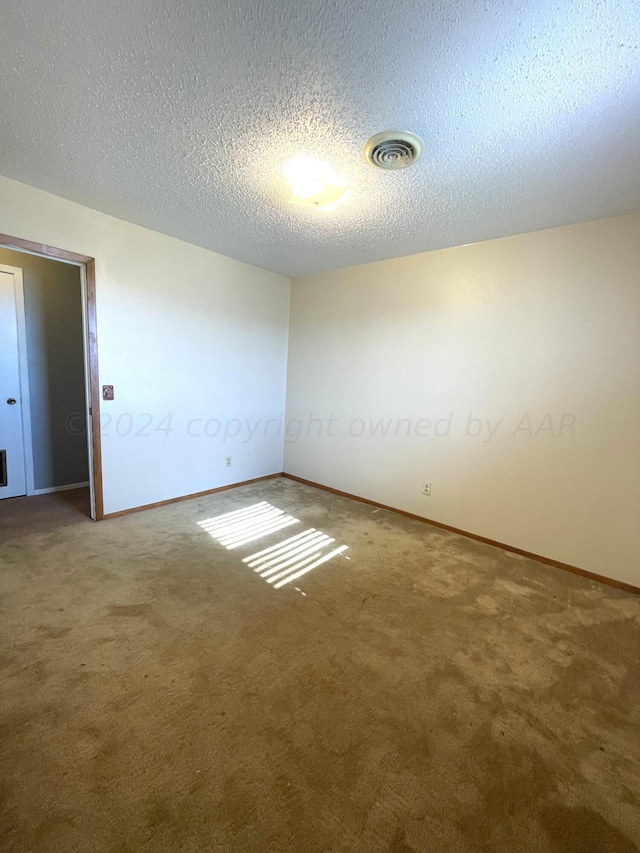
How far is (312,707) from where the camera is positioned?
4.75ft

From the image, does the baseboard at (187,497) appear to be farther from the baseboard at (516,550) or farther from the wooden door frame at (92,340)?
the baseboard at (516,550)

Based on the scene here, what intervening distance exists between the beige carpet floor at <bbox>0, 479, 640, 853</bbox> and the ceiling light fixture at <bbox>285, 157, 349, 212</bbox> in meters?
2.45

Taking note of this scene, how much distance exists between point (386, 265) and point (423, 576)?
9.26 ft

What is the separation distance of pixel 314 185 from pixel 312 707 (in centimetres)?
266

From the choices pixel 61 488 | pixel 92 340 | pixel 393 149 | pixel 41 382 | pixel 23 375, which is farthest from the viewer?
pixel 61 488

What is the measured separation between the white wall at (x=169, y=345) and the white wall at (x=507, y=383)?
869 millimetres

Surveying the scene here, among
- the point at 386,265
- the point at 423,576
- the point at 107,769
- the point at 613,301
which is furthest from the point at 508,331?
the point at 107,769

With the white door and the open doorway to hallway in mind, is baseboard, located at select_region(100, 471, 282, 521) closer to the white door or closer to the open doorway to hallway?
the open doorway to hallway

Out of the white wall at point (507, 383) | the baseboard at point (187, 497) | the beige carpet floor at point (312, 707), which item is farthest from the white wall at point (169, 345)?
the beige carpet floor at point (312, 707)

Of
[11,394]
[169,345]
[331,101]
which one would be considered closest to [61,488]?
[11,394]

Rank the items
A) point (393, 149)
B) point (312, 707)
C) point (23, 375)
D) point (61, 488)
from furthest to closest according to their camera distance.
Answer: point (61, 488)
point (23, 375)
point (393, 149)
point (312, 707)

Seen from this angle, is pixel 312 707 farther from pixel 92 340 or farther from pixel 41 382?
pixel 41 382

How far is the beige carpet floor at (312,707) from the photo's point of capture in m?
1.07

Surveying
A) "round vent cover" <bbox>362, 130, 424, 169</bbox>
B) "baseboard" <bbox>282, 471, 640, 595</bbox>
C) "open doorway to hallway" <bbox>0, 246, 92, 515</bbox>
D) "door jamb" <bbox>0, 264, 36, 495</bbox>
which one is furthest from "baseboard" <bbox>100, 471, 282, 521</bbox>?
"round vent cover" <bbox>362, 130, 424, 169</bbox>
